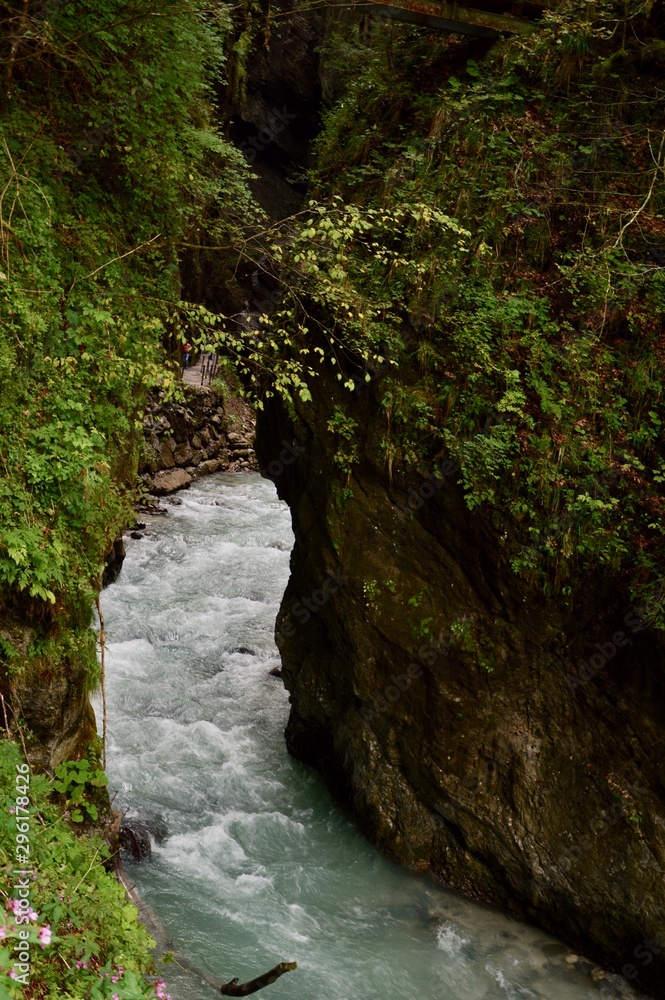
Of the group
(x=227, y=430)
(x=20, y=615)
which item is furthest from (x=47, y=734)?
(x=227, y=430)

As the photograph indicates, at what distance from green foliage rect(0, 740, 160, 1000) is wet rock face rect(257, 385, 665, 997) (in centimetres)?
343

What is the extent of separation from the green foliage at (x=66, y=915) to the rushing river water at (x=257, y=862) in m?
1.72

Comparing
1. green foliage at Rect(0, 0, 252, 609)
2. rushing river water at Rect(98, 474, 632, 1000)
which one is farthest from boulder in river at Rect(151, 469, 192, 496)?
green foliage at Rect(0, 0, 252, 609)

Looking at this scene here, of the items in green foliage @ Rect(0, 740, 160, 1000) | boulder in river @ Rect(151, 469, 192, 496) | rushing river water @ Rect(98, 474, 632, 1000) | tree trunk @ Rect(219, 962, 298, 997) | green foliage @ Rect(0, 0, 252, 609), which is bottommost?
boulder in river @ Rect(151, 469, 192, 496)

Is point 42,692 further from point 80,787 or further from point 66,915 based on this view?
point 66,915

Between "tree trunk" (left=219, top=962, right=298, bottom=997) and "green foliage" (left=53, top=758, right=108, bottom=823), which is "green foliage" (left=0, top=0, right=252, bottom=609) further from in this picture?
"tree trunk" (left=219, top=962, right=298, bottom=997)

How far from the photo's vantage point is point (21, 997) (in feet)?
9.67

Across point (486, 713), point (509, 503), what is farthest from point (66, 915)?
point (509, 503)

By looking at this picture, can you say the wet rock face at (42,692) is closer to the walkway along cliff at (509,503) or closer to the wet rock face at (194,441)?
the walkway along cliff at (509,503)

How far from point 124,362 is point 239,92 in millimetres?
17106

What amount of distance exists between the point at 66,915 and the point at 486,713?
14.3ft

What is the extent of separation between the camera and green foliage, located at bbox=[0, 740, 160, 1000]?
334 cm

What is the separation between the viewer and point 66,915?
3779 mm

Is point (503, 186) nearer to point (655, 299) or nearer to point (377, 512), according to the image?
point (655, 299)
